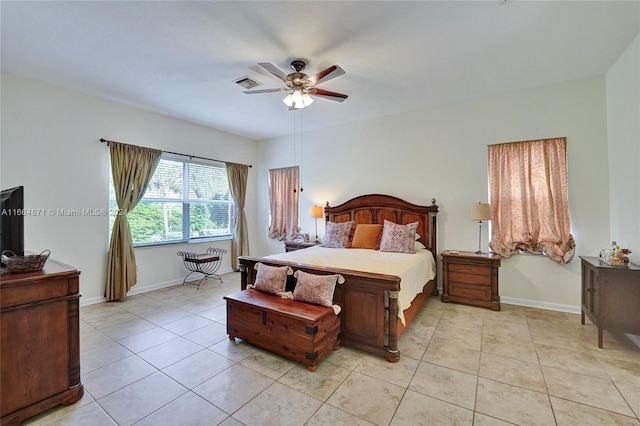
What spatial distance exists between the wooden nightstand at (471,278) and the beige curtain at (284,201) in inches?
121

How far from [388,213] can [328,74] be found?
8.57 ft

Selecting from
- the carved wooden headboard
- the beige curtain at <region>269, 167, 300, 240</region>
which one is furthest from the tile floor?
the beige curtain at <region>269, 167, 300, 240</region>

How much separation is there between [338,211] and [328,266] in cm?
227

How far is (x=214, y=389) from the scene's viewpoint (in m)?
2.05

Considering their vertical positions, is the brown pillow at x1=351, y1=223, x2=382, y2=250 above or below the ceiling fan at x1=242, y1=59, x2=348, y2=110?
below

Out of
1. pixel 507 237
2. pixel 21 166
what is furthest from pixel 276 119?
pixel 507 237

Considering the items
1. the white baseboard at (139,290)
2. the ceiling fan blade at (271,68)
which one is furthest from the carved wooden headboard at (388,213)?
the white baseboard at (139,290)

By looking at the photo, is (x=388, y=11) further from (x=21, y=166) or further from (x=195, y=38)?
(x=21, y=166)

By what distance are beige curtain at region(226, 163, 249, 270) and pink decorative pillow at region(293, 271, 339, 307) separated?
3593 millimetres

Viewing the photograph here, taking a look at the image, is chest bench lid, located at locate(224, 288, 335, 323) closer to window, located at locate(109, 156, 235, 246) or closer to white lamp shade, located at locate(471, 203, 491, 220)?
white lamp shade, located at locate(471, 203, 491, 220)

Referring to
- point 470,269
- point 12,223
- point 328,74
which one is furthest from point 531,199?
point 12,223

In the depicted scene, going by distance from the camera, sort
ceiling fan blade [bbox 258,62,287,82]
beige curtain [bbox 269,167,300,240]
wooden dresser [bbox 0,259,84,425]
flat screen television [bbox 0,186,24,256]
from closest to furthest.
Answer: wooden dresser [bbox 0,259,84,425]
flat screen television [bbox 0,186,24,256]
ceiling fan blade [bbox 258,62,287,82]
beige curtain [bbox 269,167,300,240]

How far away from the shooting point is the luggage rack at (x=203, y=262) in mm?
4684

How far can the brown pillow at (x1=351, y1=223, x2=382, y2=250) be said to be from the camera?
423 cm
